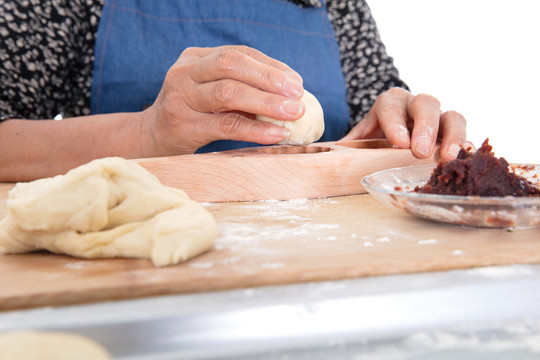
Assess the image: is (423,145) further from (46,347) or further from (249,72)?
(46,347)

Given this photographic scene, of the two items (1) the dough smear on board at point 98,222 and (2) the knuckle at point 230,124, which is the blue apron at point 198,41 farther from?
(1) the dough smear on board at point 98,222

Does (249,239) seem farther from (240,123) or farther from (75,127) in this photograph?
(75,127)

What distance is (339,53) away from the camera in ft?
7.38

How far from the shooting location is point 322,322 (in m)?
0.56

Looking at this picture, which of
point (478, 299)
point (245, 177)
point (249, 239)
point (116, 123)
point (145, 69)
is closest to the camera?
point (478, 299)

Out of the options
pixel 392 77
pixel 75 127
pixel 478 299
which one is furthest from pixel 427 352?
pixel 392 77

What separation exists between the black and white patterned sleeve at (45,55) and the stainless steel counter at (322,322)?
55.2 inches

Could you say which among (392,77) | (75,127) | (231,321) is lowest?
(75,127)

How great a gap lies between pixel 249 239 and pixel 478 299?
370 millimetres

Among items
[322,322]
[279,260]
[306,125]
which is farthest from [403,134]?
[322,322]

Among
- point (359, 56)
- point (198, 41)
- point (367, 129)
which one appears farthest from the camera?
point (359, 56)

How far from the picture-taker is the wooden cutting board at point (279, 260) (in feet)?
1.96

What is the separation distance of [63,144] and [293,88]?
84 cm

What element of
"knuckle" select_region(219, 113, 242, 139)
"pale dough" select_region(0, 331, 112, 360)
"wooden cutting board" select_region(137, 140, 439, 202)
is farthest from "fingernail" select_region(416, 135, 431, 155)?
"pale dough" select_region(0, 331, 112, 360)
